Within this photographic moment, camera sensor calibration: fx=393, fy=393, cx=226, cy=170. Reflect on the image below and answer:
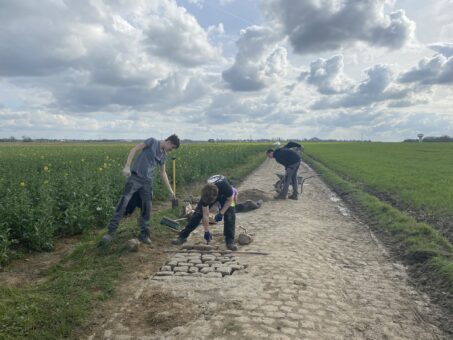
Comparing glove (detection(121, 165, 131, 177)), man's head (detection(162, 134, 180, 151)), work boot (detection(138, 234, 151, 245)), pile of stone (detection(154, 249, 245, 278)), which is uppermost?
man's head (detection(162, 134, 180, 151))

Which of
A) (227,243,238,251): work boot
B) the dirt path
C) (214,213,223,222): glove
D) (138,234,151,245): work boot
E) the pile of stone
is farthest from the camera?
(138,234,151,245): work boot

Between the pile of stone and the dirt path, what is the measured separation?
0.15 metres

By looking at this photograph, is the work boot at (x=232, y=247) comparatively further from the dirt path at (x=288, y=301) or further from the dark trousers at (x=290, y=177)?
the dark trousers at (x=290, y=177)

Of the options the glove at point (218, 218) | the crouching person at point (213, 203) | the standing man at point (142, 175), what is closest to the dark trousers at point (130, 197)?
the standing man at point (142, 175)

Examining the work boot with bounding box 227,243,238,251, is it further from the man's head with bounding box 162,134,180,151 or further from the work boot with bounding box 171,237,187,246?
the man's head with bounding box 162,134,180,151

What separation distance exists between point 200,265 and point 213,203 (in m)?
1.32

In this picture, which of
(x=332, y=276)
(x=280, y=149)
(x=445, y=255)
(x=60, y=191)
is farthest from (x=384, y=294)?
(x=280, y=149)

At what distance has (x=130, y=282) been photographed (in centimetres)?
654

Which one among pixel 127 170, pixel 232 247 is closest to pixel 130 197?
pixel 127 170

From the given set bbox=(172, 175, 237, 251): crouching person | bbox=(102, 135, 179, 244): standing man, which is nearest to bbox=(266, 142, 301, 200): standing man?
bbox=(172, 175, 237, 251): crouching person

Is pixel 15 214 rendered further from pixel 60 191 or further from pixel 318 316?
pixel 318 316

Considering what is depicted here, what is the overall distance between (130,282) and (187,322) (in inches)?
71.8

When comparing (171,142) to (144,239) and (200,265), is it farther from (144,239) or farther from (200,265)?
(200,265)

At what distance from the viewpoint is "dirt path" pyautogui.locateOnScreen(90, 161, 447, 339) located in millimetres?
4906
